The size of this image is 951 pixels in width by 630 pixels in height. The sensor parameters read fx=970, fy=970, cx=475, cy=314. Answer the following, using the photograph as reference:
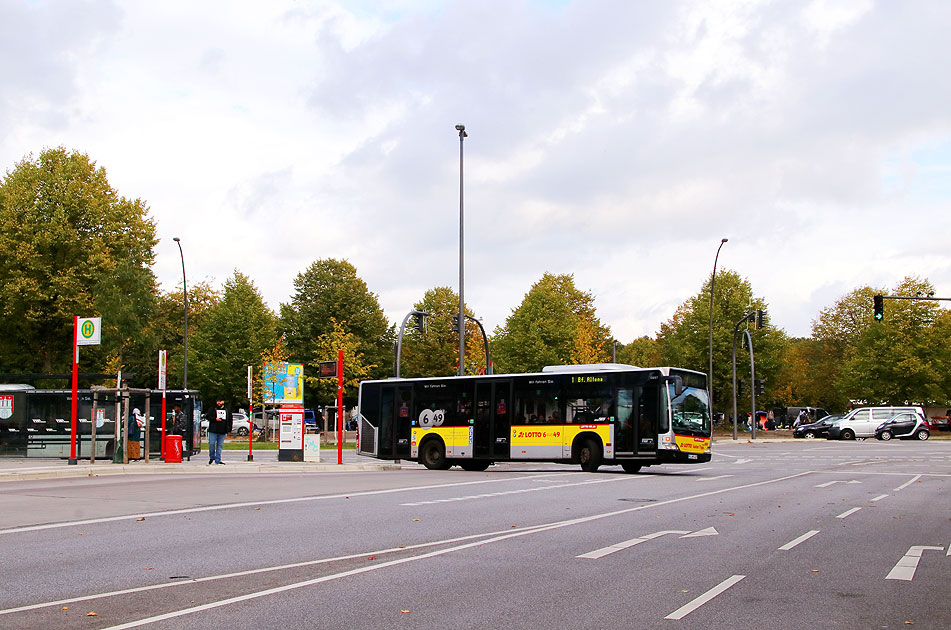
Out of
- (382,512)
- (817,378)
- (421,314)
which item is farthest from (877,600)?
(817,378)

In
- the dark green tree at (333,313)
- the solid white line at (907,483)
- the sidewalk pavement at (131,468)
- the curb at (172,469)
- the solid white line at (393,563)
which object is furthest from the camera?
the dark green tree at (333,313)

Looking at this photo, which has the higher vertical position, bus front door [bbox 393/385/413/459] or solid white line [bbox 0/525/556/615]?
bus front door [bbox 393/385/413/459]

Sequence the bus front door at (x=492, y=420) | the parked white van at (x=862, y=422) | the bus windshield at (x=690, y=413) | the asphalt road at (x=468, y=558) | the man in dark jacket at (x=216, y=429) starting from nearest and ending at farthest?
the asphalt road at (x=468, y=558) → the bus windshield at (x=690, y=413) → the bus front door at (x=492, y=420) → the man in dark jacket at (x=216, y=429) → the parked white van at (x=862, y=422)

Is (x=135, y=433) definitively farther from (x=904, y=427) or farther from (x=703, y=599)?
(x=904, y=427)

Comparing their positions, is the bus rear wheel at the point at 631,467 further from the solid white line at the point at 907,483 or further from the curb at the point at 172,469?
the solid white line at the point at 907,483

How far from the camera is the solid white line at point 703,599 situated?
261 inches

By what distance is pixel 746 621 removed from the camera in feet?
21.2

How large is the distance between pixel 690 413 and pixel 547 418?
151 inches

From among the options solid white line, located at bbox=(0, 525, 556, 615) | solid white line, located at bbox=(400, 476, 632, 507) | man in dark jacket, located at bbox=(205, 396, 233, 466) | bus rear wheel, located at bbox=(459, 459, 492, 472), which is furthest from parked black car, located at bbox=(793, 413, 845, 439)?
solid white line, located at bbox=(0, 525, 556, 615)

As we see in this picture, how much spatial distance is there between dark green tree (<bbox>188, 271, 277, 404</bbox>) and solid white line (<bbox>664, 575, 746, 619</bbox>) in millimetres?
65712

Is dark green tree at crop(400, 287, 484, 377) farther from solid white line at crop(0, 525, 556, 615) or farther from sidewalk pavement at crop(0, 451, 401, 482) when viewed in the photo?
solid white line at crop(0, 525, 556, 615)

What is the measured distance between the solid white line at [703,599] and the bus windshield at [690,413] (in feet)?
55.5

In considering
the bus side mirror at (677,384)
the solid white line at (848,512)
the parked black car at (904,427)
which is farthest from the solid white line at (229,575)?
the parked black car at (904,427)

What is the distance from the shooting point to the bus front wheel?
1105 inches
